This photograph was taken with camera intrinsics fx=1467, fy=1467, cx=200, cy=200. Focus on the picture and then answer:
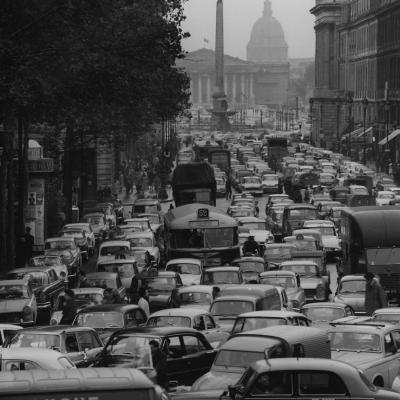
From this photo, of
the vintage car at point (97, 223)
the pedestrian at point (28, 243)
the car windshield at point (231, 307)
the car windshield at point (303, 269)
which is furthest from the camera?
the vintage car at point (97, 223)

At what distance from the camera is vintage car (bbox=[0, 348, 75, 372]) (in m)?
18.4

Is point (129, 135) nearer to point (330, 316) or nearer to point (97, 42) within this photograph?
point (97, 42)

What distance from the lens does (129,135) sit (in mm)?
72562

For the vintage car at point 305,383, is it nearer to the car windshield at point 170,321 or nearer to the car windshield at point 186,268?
the car windshield at point 170,321

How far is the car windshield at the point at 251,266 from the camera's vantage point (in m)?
38.8

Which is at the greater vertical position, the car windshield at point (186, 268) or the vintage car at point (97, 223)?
the vintage car at point (97, 223)

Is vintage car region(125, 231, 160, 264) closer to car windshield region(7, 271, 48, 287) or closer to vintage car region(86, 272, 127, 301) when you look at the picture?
vintage car region(86, 272, 127, 301)

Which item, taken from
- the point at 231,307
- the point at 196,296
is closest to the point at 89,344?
the point at 231,307

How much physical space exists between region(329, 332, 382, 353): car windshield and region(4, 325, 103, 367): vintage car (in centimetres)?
353

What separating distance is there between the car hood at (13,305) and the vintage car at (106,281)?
362 centimetres

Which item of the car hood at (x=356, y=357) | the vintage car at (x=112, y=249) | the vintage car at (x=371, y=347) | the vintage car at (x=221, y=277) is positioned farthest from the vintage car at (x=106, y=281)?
the car hood at (x=356, y=357)

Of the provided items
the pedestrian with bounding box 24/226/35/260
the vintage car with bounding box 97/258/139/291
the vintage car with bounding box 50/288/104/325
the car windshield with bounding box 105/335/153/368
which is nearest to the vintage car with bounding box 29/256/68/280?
the vintage car with bounding box 97/258/139/291

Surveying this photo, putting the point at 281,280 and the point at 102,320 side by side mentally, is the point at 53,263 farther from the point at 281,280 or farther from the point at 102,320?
the point at 102,320

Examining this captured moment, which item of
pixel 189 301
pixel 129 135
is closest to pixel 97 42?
pixel 189 301
